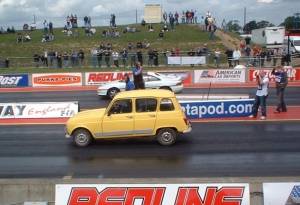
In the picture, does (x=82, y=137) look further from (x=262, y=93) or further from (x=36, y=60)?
(x=36, y=60)

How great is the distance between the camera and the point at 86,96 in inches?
1111

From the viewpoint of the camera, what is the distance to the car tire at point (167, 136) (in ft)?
49.7

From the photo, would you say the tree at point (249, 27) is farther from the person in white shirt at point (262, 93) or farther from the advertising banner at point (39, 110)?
the advertising banner at point (39, 110)

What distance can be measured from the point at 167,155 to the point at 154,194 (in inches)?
Result: 230

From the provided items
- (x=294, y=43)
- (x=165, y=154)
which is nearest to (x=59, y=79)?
(x=165, y=154)

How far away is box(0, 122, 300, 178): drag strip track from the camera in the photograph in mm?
12703

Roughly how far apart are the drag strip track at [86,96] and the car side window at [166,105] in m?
9.41

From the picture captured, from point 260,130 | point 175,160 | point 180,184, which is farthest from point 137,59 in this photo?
point 180,184

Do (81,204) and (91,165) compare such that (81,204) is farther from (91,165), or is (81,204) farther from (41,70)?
(41,70)

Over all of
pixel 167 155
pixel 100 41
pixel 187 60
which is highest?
pixel 100 41

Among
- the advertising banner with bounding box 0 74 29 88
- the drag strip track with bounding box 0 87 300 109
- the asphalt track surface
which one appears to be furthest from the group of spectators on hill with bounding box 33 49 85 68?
the asphalt track surface

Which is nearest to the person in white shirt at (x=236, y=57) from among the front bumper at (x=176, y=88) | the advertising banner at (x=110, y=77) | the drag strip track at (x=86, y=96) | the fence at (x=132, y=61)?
the fence at (x=132, y=61)

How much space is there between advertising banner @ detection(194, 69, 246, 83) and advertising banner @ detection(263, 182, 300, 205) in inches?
984

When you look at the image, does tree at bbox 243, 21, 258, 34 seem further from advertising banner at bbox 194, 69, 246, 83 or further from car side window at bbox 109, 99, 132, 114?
car side window at bbox 109, 99, 132, 114
